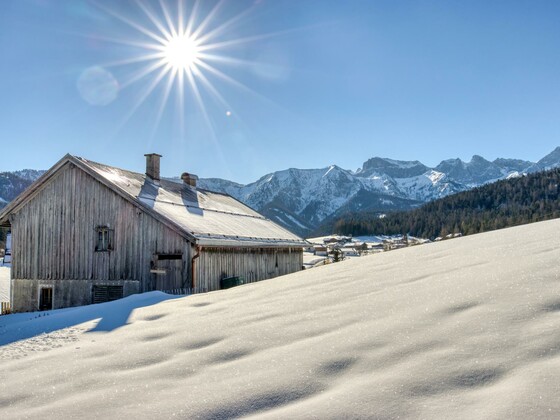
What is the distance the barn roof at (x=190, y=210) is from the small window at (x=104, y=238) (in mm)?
1873

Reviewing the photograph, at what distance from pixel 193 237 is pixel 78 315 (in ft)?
23.4

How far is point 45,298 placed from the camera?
20.5m

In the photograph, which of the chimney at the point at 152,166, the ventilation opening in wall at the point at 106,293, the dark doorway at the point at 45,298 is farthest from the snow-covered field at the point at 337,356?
the chimney at the point at 152,166

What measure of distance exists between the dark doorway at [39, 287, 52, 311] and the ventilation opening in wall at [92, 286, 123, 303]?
263 cm

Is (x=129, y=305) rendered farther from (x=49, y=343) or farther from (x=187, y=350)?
(x=187, y=350)

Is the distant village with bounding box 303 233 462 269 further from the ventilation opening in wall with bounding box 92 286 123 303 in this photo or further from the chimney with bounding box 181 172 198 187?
the ventilation opening in wall with bounding box 92 286 123 303

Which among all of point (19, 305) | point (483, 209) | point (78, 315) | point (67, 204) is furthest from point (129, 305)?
point (483, 209)

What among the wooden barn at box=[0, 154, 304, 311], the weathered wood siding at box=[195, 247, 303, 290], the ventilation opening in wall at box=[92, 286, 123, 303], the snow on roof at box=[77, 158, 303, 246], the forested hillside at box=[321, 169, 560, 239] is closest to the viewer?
the wooden barn at box=[0, 154, 304, 311]

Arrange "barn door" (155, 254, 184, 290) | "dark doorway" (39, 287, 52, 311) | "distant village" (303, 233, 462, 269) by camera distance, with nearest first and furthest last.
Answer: "barn door" (155, 254, 184, 290)
"dark doorway" (39, 287, 52, 311)
"distant village" (303, 233, 462, 269)

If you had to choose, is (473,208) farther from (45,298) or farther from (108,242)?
(45,298)

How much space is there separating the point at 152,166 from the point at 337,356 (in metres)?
21.8

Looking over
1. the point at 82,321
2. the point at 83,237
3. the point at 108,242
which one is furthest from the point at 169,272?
the point at 82,321

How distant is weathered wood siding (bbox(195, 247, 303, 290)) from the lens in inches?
725

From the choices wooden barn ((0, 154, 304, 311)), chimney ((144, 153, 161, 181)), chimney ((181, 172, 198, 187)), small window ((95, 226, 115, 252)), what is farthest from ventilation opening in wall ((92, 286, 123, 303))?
chimney ((181, 172, 198, 187))
